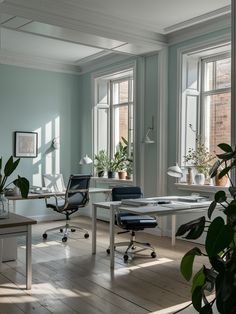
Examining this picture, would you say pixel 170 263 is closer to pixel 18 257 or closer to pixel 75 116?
pixel 18 257

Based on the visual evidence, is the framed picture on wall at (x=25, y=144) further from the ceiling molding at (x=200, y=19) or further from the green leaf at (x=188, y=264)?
the green leaf at (x=188, y=264)

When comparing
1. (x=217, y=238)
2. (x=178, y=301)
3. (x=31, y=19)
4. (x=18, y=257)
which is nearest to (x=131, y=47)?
(x=31, y=19)

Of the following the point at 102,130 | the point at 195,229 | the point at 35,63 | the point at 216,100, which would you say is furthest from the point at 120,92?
the point at 195,229

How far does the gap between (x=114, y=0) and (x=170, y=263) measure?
320 cm

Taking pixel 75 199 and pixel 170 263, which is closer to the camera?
pixel 170 263

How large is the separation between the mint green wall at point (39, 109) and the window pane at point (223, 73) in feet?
10.6

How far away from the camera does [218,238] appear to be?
5.01 ft

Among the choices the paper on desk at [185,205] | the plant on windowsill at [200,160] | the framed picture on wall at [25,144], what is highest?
the framed picture on wall at [25,144]

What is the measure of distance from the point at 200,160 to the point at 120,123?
2250 millimetres

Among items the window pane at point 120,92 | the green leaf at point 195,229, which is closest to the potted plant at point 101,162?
the window pane at point 120,92

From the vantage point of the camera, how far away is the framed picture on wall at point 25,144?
7.10 metres

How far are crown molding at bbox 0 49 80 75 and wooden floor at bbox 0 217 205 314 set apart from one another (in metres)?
3.46

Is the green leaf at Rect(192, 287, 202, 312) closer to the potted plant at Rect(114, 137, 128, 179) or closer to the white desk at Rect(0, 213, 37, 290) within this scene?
the white desk at Rect(0, 213, 37, 290)

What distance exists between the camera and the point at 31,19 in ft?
15.2
